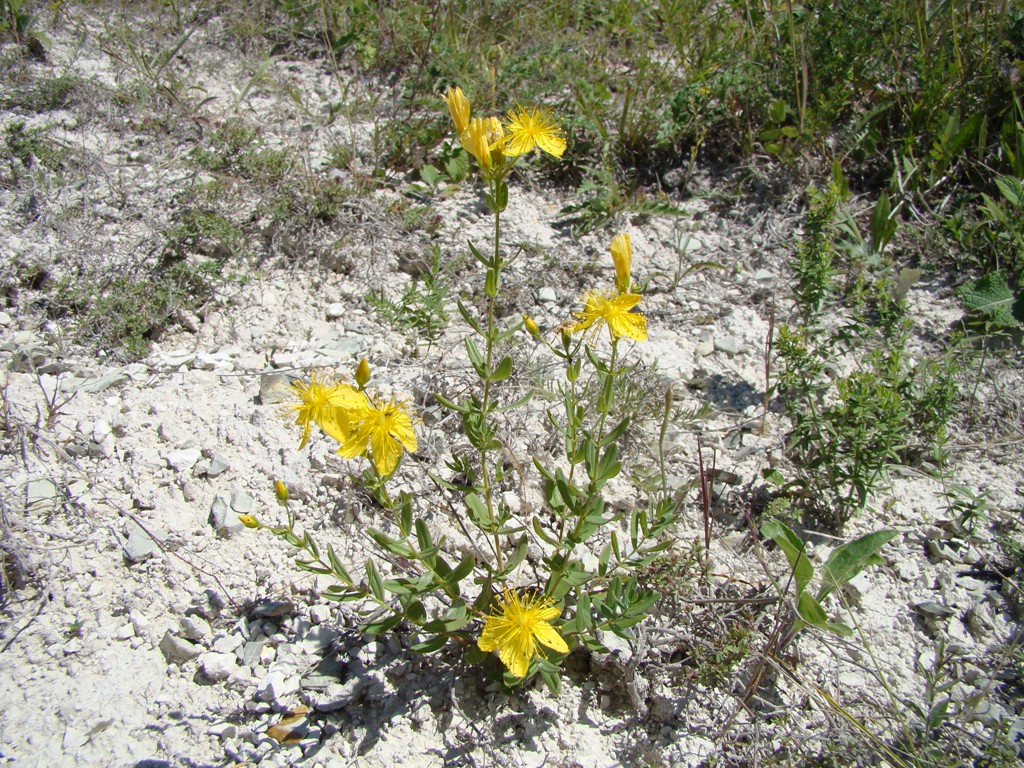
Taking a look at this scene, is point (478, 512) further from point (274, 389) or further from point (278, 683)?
point (274, 389)

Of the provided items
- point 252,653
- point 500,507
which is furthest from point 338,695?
point 500,507

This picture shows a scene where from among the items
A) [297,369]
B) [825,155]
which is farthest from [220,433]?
[825,155]

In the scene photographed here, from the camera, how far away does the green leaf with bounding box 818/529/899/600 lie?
6.95ft

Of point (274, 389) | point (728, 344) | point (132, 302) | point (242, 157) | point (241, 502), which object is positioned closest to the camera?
point (241, 502)

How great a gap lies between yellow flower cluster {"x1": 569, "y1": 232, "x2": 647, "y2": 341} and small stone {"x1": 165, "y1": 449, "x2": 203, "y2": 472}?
1.57m

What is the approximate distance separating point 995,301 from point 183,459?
343 cm

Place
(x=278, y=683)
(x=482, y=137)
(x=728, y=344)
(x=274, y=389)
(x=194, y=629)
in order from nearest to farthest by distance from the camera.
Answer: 1. (x=482, y=137)
2. (x=278, y=683)
3. (x=194, y=629)
4. (x=274, y=389)
5. (x=728, y=344)

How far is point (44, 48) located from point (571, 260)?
3463mm

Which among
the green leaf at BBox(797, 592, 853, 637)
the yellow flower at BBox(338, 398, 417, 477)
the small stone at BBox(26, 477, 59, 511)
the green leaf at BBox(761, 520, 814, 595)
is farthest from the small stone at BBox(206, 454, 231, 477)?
the green leaf at BBox(797, 592, 853, 637)

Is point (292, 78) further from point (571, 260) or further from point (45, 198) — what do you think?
point (571, 260)

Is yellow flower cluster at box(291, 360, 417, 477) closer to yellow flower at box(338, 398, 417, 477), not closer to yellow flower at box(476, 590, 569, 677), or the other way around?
yellow flower at box(338, 398, 417, 477)

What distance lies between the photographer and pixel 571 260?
3406mm

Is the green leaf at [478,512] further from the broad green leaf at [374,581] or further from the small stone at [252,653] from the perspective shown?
the small stone at [252,653]

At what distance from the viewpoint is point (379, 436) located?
1.72 m
